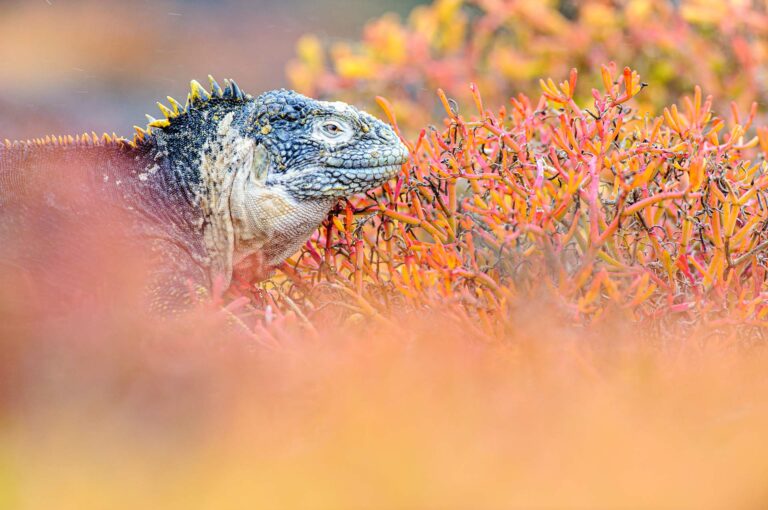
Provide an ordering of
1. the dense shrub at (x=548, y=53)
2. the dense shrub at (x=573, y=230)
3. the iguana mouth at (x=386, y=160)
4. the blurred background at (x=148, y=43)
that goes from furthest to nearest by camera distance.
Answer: the blurred background at (x=148, y=43), the dense shrub at (x=548, y=53), the iguana mouth at (x=386, y=160), the dense shrub at (x=573, y=230)

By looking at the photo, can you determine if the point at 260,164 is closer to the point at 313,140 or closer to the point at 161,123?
the point at 313,140

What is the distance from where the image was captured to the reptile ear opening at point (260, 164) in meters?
3.27

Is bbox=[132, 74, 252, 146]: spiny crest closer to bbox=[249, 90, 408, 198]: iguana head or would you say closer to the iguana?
the iguana

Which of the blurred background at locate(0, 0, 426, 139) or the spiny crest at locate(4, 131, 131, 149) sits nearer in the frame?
the spiny crest at locate(4, 131, 131, 149)

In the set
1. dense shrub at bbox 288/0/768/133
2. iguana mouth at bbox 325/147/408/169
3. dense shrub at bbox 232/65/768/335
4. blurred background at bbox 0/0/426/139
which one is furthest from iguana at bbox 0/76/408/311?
blurred background at bbox 0/0/426/139

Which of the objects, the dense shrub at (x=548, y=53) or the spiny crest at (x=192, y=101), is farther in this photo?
the dense shrub at (x=548, y=53)

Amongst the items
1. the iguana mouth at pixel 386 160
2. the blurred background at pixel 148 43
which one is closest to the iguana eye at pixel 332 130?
the iguana mouth at pixel 386 160

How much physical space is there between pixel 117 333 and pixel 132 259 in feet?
4.36

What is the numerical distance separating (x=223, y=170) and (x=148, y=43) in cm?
1231

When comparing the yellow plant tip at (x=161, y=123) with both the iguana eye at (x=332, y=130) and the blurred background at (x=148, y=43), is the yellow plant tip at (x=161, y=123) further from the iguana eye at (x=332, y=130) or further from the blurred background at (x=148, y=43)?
the blurred background at (x=148, y=43)

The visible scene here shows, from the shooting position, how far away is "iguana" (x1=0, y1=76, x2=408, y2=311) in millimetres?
3096

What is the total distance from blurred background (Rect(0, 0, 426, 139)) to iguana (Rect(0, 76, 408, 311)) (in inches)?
359

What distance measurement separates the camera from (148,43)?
1470 cm

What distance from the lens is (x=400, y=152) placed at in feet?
10.2
